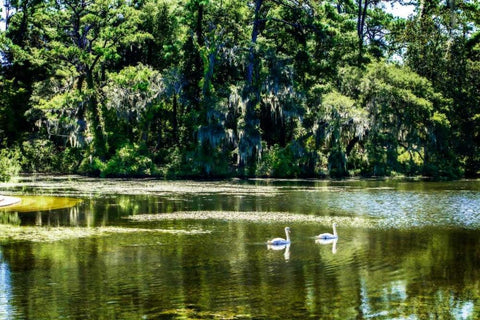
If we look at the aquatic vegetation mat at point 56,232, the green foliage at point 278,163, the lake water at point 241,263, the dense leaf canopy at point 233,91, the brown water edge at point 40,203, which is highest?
the dense leaf canopy at point 233,91

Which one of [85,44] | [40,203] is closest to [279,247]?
[40,203]

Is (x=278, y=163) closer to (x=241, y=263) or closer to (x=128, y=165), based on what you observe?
(x=128, y=165)

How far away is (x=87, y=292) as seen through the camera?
11.6 meters

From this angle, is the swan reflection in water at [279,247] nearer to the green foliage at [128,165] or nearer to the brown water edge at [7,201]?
the brown water edge at [7,201]

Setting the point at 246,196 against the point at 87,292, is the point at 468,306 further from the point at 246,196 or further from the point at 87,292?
the point at 246,196

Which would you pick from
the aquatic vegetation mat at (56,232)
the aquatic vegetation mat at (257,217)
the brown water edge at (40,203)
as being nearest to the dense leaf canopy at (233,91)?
the brown water edge at (40,203)

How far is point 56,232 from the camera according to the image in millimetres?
19172

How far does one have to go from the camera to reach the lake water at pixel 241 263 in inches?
417

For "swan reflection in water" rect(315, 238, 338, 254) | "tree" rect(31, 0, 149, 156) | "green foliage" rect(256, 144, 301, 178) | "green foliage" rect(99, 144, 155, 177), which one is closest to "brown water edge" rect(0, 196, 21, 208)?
"swan reflection in water" rect(315, 238, 338, 254)

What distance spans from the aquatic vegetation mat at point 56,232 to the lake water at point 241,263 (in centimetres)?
21

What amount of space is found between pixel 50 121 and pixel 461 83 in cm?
3596

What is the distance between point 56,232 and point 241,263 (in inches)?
286

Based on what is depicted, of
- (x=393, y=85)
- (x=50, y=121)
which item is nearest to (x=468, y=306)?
(x=393, y=85)

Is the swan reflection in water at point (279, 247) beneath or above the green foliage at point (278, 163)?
beneath
